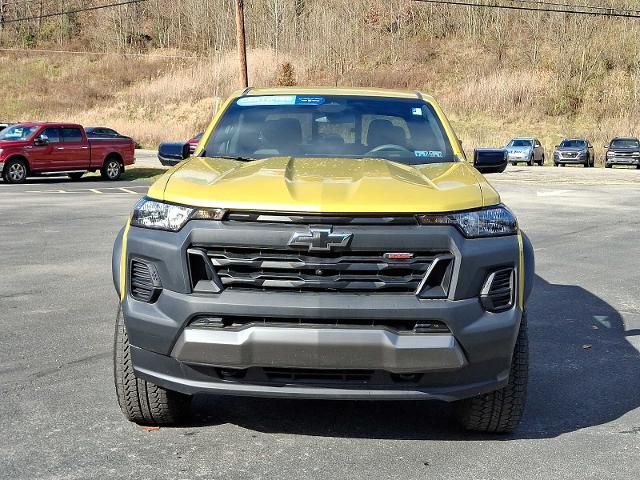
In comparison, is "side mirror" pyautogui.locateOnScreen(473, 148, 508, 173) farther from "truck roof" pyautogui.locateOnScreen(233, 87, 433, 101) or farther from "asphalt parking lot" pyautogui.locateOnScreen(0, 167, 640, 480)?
"asphalt parking lot" pyautogui.locateOnScreen(0, 167, 640, 480)

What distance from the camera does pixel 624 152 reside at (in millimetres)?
42656

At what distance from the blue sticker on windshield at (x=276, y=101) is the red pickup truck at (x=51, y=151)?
20309mm

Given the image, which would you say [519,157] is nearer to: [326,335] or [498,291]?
[498,291]

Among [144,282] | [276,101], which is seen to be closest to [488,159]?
[276,101]

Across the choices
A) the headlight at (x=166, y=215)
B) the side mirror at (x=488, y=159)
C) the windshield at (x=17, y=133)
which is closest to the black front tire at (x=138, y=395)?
the headlight at (x=166, y=215)

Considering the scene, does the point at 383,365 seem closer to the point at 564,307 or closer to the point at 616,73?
the point at 564,307

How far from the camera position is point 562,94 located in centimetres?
6391

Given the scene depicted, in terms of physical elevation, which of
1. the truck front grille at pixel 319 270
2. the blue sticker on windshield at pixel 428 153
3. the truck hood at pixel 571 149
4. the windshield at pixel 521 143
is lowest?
the truck hood at pixel 571 149

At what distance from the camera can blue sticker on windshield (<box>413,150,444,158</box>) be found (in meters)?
5.54

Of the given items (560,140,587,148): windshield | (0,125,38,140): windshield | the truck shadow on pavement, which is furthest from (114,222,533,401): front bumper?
(560,140,587,148): windshield

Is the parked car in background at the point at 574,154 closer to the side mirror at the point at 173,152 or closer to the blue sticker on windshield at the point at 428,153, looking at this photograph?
the side mirror at the point at 173,152

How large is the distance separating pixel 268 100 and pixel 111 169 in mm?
22172

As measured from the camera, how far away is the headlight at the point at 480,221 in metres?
4.04

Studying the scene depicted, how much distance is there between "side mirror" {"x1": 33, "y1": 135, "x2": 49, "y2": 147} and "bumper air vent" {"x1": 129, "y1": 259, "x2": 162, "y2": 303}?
73.6ft
